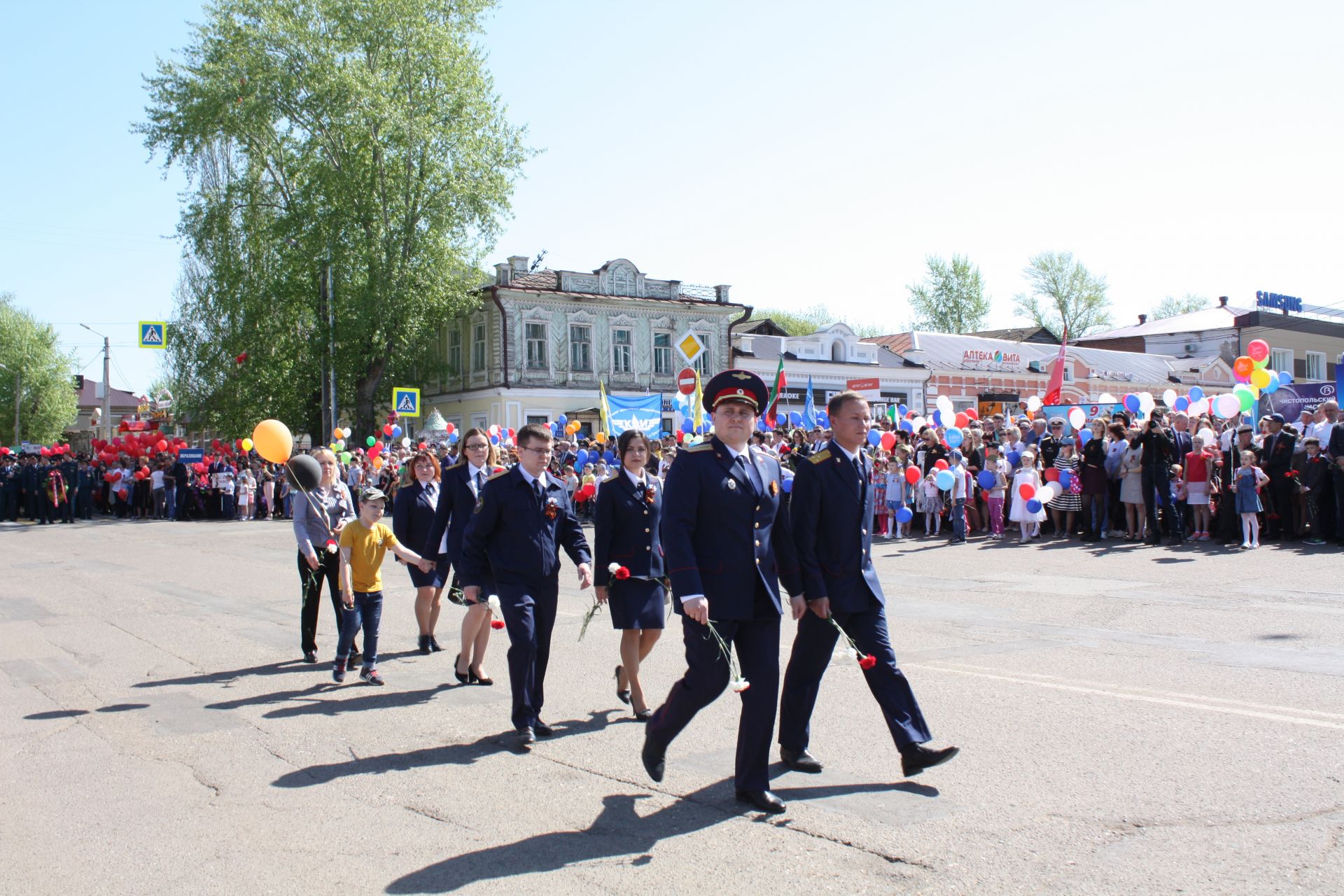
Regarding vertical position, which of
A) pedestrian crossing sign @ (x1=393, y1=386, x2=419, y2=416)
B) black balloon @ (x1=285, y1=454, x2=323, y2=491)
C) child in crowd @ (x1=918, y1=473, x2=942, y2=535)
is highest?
pedestrian crossing sign @ (x1=393, y1=386, x2=419, y2=416)

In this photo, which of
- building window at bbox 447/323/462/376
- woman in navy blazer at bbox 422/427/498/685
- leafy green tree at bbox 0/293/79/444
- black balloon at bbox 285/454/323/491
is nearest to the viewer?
woman in navy blazer at bbox 422/427/498/685

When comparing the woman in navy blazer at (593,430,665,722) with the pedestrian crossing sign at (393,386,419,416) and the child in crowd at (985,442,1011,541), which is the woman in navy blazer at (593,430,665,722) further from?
the pedestrian crossing sign at (393,386,419,416)

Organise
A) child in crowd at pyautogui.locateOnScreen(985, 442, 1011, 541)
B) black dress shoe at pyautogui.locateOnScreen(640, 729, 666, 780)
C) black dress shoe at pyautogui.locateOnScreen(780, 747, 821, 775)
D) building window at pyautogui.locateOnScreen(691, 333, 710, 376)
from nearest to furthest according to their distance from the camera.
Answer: black dress shoe at pyautogui.locateOnScreen(640, 729, 666, 780), black dress shoe at pyautogui.locateOnScreen(780, 747, 821, 775), child in crowd at pyautogui.locateOnScreen(985, 442, 1011, 541), building window at pyautogui.locateOnScreen(691, 333, 710, 376)

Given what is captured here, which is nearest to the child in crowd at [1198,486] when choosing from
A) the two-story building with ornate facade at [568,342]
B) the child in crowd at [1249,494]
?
the child in crowd at [1249,494]

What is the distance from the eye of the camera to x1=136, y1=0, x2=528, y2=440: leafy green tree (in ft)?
118

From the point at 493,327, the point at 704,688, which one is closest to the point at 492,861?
the point at 704,688

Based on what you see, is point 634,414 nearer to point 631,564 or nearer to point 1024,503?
point 1024,503

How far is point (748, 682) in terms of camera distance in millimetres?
4793

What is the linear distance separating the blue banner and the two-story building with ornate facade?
473 inches

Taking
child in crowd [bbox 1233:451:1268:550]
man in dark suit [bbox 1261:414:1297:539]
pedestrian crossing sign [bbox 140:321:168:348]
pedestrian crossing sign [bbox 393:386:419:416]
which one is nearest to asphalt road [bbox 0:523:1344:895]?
child in crowd [bbox 1233:451:1268:550]

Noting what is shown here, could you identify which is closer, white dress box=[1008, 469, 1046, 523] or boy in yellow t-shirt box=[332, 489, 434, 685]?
boy in yellow t-shirt box=[332, 489, 434, 685]

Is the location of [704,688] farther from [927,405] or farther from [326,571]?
[927,405]

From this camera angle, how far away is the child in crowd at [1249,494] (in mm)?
14320

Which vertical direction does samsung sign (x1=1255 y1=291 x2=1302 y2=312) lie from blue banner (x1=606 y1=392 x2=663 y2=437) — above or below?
above
